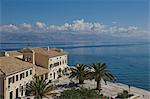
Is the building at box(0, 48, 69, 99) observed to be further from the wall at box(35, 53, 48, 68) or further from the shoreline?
the shoreline

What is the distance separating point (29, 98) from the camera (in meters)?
30.4

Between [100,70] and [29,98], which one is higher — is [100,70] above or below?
above

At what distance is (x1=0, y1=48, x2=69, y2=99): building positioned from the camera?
2902cm

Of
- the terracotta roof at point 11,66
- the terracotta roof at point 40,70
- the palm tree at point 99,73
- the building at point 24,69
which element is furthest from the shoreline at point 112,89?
the terracotta roof at point 11,66

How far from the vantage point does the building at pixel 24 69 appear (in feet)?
95.2

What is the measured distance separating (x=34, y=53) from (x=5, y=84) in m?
13.1

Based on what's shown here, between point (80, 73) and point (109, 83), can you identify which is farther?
point (109, 83)

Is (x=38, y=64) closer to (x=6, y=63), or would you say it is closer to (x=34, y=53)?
(x=34, y=53)

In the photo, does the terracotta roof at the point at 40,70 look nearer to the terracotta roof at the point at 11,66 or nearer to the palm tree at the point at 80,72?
the terracotta roof at the point at 11,66

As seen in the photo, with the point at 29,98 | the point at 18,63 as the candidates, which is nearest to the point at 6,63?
the point at 18,63

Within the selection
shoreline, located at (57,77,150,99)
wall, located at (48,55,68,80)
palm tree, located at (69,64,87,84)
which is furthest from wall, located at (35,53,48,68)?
palm tree, located at (69,64,87,84)

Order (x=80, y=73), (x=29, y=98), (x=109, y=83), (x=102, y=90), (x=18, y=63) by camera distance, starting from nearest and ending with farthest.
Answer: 1. (x=29, y=98)
2. (x=18, y=63)
3. (x=102, y=90)
4. (x=80, y=73)
5. (x=109, y=83)

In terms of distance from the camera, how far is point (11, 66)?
3103 centimetres

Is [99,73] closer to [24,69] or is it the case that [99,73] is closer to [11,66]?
[24,69]
